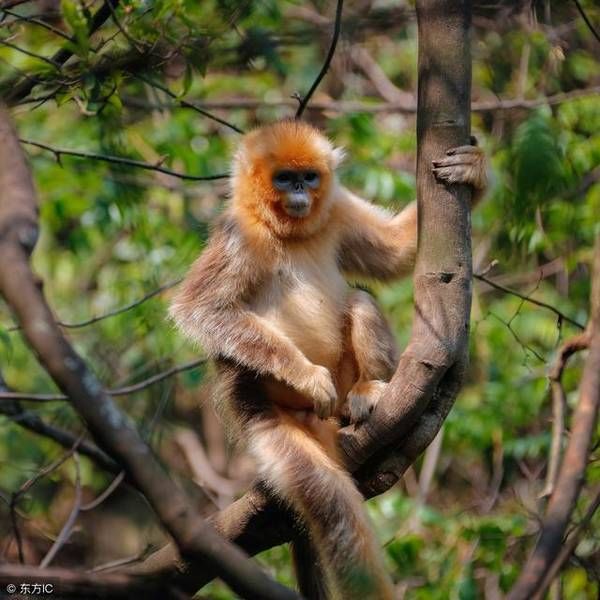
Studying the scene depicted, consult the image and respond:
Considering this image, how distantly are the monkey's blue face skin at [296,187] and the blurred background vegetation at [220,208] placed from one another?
1.70 feet

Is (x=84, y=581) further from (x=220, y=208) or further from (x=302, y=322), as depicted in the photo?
(x=220, y=208)

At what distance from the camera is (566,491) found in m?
1.89

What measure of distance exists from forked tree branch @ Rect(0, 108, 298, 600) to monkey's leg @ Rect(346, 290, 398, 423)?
245cm

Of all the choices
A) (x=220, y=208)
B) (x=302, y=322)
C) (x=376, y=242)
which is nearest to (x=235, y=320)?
(x=302, y=322)

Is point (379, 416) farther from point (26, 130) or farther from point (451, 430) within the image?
point (26, 130)

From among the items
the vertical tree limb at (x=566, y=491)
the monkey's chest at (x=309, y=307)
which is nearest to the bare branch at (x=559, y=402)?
the vertical tree limb at (x=566, y=491)

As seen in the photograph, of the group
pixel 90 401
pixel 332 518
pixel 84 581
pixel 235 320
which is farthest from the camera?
pixel 235 320

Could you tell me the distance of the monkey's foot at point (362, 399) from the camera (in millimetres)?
3924

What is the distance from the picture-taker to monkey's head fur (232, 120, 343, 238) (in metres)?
4.60

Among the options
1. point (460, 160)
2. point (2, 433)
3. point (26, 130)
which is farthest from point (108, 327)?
point (460, 160)

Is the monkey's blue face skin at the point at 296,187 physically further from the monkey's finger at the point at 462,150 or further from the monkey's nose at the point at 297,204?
the monkey's finger at the point at 462,150

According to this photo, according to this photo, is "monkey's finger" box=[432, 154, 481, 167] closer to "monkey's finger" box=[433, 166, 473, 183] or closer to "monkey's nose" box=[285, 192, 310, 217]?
"monkey's finger" box=[433, 166, 473, 183]

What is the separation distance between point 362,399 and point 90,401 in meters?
2.49

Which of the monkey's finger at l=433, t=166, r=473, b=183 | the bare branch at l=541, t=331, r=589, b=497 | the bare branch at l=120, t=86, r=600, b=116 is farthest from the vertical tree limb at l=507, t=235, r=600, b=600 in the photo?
the bare branch at l=120, t=86, r=600, b=116
